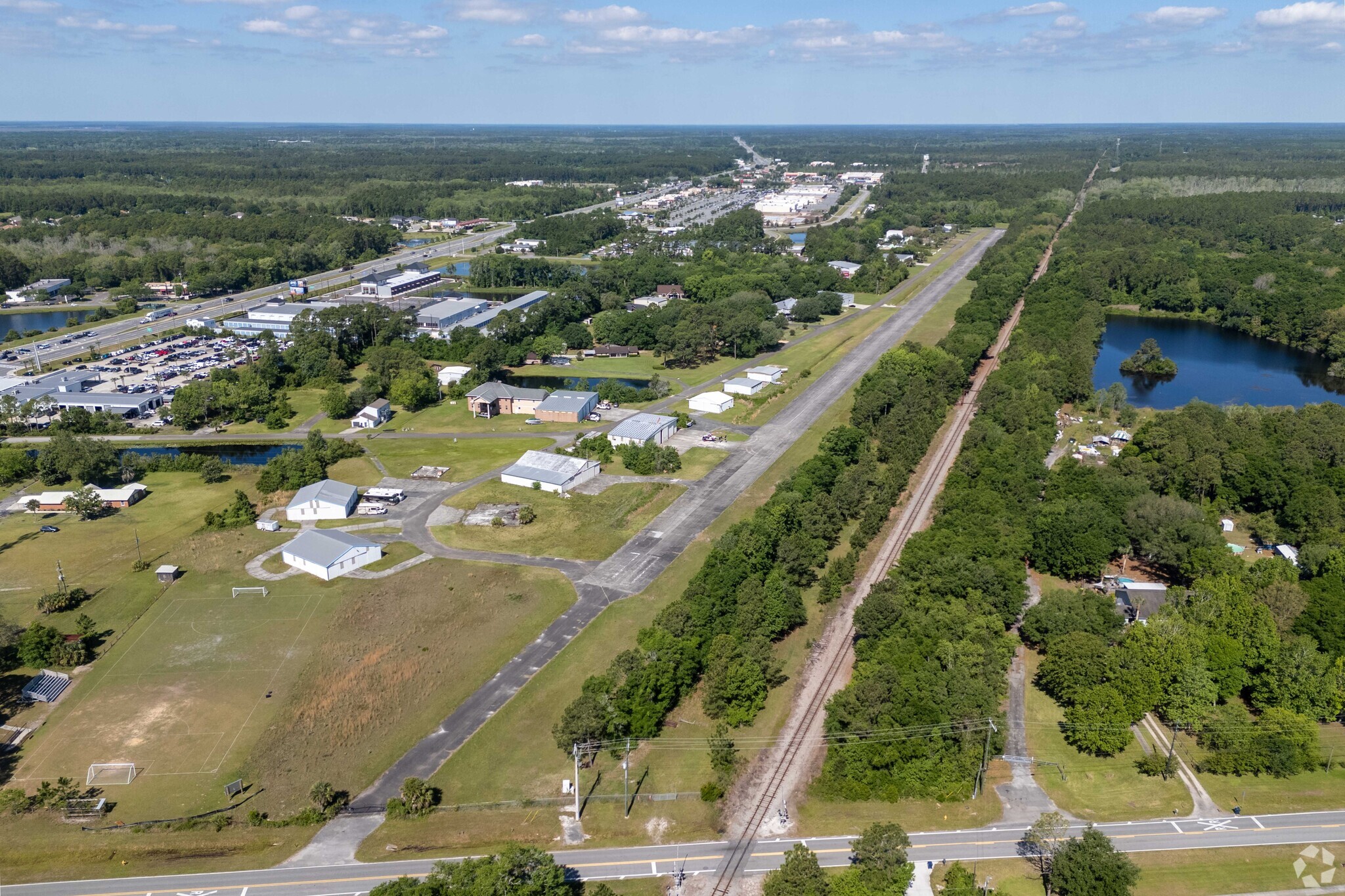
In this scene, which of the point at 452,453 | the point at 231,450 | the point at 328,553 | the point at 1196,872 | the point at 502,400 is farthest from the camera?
the point at 502,400

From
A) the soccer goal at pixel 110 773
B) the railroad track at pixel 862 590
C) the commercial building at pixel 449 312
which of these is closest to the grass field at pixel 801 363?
the railroad track at pixel 862 590

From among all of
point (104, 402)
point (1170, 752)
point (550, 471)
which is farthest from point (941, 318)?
point (104, 402)

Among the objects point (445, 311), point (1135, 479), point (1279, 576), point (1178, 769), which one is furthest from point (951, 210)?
point (1178, 769)

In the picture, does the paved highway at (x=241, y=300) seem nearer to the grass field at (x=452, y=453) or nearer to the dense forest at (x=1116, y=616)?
the grass field at (x=452, y=453)

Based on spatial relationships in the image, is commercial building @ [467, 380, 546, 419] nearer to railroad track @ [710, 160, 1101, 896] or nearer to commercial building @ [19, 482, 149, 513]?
commercial building @ [19, 482, 149, 513]

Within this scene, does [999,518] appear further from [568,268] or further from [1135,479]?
[568,268]

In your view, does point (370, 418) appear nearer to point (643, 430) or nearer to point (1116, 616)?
point (643, 430)
